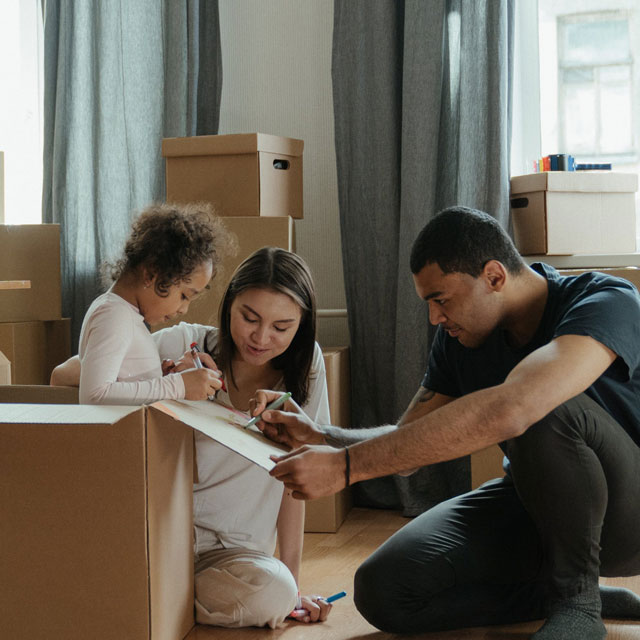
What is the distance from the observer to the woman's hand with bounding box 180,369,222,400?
1.43m

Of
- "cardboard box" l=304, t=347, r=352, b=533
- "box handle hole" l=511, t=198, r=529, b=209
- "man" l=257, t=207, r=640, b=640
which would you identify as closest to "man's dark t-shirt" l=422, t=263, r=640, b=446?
"man" l=257, t=207, r=640, b=640

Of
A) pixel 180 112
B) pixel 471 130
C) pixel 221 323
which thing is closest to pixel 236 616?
pixel 221 323

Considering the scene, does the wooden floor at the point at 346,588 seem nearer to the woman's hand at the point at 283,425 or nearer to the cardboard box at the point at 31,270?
the woman's hand at the point at 283,425

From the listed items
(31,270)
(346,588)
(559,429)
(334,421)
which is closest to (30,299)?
(31,270)

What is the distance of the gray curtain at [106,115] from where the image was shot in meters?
2.78

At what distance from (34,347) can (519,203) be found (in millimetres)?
1509

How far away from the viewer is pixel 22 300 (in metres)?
2.50

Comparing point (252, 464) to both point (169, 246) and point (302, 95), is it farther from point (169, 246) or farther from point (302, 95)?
point (302, 95)

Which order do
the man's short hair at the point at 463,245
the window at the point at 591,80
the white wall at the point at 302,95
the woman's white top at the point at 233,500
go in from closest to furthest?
the man's short hair at the point at 463,245
the woman's white top at the point at 233,500
the window at the point at 591,80
the white wall at the point at 302,95

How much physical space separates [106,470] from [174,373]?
0.37 meters

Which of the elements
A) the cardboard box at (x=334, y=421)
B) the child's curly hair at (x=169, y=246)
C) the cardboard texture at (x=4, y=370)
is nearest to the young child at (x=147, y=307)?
the child's curly hair at (x=169, y=246)

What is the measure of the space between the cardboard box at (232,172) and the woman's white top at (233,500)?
2.66ft

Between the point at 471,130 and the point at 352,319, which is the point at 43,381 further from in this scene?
the point at 471,130

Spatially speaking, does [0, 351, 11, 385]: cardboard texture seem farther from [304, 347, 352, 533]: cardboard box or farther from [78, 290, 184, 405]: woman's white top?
[304, 347, 352, 533]: cardboard box
